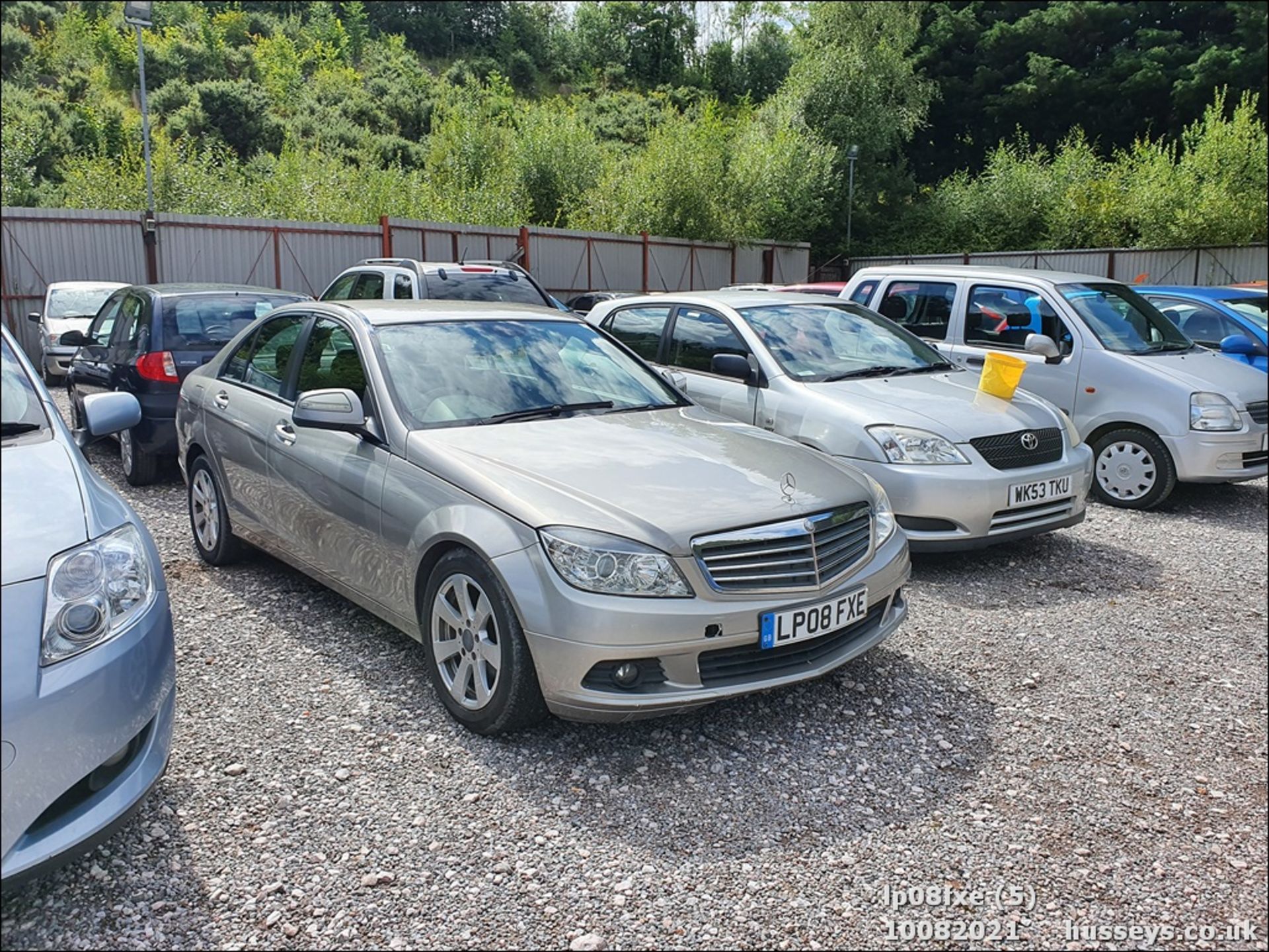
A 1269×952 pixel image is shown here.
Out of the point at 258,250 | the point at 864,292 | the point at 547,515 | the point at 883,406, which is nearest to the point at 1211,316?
the point at 864,292

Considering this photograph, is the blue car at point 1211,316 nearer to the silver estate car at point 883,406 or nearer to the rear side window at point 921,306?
the rear side window at point 921,306

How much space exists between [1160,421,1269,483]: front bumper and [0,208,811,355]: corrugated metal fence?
47.5 ft

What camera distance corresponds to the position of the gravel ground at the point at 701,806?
248cm

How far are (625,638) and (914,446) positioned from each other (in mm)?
2877

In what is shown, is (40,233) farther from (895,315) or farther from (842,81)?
(842,81)

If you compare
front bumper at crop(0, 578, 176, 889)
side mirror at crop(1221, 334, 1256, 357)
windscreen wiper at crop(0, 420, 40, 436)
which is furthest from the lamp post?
front bumper at crop(0, 578, 176, 889)

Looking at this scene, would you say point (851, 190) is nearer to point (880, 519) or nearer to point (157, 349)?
point (157, 349)

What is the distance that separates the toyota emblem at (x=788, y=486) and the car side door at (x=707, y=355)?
7.84ft

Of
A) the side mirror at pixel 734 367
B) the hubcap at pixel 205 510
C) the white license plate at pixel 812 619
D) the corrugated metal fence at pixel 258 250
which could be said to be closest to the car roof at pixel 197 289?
the hubcap at pixel 205 510

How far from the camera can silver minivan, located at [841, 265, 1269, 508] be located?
7020 mm

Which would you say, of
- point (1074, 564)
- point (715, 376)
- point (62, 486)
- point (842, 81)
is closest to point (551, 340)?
point (715, 376)

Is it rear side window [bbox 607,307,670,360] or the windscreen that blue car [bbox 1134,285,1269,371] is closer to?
rear side window [bbox 607,307,670,360]

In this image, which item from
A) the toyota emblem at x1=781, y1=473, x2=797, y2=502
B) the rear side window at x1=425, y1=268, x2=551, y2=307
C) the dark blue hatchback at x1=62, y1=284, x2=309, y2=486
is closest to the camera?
the toyota emblem at x1=781, y1=473, x2=797, y2=502

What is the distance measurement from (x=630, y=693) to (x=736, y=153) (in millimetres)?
28066
